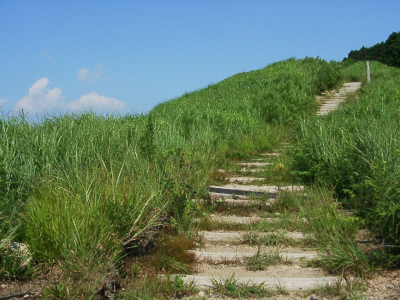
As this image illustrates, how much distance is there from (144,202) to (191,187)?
179 centimetres

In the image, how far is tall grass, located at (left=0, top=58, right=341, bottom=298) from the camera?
4168mm

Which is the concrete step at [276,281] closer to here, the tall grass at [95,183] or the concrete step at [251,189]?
the tall grass at [95,183]

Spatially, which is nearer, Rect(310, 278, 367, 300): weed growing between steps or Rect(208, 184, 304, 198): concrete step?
Rect(310, 278, 367, 300): weed growing between steps

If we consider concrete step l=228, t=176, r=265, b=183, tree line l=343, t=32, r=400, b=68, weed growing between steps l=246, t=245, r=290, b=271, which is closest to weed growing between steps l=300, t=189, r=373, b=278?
weed growing between steps l=246, t=245, r=290, b=271

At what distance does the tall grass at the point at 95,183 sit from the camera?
4168mm

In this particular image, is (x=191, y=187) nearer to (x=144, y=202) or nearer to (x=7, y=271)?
(x=144, y=202)

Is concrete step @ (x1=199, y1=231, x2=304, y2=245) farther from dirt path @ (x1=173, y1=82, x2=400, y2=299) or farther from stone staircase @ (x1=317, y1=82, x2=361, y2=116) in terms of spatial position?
stone staircase @ (x1=317, y1=82, x2=361, y2=116)

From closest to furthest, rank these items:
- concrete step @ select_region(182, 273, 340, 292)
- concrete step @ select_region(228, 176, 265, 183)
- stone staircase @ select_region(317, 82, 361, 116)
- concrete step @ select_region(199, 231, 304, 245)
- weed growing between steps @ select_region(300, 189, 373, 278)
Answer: concrete step @ select_region(182, 273, 340, 292)
weed growing between steps @ select_region(300, 189, 373, 278)
concrete step @ select_region(199, 231, 304, 245)
concrete step @ select_region(228, 176, 265, 183)
stone staircase @ select_region(317, 82, 361, 116)

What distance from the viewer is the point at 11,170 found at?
229 inches

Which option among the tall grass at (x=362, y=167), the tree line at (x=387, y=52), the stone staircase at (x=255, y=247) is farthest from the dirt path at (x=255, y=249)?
the tree line at (x=387, y=52)

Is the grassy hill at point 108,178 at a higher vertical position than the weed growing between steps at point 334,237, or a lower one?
higher

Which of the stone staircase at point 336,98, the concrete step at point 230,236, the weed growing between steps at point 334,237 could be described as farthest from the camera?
the stone staircase at point 336,98

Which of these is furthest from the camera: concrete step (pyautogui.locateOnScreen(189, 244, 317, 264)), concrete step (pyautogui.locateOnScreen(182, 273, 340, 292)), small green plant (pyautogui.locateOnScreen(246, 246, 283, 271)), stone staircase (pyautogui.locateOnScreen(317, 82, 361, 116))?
stone staircase (pyautogui.locateOnScreen(317, 82, 361, 116))

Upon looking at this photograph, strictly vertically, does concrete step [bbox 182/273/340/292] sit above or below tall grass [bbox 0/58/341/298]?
below
